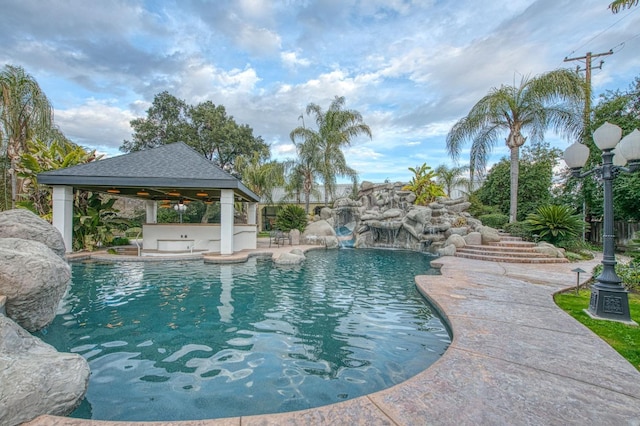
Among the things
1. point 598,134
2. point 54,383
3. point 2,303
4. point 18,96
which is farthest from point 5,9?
point 598,134

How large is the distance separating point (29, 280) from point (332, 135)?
62.1 feet

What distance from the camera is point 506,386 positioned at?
93.8 inches

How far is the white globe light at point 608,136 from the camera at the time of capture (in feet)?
14.5

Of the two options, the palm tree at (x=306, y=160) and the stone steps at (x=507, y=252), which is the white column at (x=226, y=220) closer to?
the stone steps at (x=507, y=252)

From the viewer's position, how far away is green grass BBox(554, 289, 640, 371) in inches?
127

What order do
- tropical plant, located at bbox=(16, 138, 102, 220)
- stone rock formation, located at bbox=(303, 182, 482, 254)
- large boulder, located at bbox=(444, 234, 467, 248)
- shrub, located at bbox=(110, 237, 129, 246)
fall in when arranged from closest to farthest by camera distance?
1. tropical plant, located at bbox=(16, 138, 102, 220)
2. large boulder, located at bbox=(444, 234, 467, 248)
3. shrub, located at bbox=(110, 237, 129, 246)
4. stone rock formation, located at bbox=(303, 182, 482, 254)

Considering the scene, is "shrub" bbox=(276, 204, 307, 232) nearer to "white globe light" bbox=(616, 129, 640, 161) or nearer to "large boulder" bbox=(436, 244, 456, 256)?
"large boulder" bbox=(436, 244, 456, 256)

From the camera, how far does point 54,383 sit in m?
2.14

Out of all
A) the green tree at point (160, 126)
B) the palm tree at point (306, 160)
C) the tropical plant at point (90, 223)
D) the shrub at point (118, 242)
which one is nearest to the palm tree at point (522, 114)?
the palm tree at point (306, 160)

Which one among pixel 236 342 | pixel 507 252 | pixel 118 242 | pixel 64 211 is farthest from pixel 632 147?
pixel 118 242

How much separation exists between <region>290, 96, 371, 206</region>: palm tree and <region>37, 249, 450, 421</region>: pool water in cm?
1429

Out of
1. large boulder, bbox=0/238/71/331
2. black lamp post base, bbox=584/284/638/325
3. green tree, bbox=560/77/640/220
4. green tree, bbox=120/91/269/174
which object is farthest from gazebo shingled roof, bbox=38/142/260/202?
green tree, bbox=560/77/640/220

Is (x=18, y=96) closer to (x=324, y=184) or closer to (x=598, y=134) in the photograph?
(x=324, y=184)

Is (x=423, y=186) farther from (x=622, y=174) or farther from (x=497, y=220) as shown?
(x=622, y=174)
